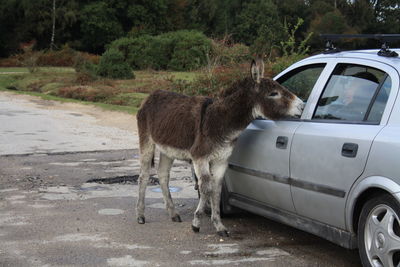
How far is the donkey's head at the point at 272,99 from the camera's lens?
5.96 metres

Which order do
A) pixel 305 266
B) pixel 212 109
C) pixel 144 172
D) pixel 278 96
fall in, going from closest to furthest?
pixel 305 266 < pixel 278 96 < pixel 212 109 < pixel 144 172

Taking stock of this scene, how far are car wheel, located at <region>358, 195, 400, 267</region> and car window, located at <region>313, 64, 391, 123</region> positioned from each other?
711 millimetres

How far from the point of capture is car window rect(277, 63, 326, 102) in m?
6.17

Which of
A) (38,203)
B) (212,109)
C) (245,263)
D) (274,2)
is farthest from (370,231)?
(274,2)

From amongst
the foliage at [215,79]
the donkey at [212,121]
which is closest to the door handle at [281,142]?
the donkey at [212,121]

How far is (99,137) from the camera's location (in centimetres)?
1579

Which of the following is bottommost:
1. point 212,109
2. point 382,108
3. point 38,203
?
point 38,203

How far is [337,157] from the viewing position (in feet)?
16.9

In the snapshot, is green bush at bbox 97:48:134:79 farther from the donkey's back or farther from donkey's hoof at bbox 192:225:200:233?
donkey's hoof at bbox 192:225:200:233

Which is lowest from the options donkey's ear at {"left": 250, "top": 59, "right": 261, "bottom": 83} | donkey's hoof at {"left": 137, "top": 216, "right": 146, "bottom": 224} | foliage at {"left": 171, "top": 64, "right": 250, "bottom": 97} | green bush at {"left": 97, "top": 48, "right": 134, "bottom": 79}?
green bush at {"left": 97, "top": 48, "right": 134, "bottom": 79}

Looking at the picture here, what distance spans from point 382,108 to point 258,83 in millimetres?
1571

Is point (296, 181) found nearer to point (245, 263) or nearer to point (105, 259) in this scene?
point (245, 263)

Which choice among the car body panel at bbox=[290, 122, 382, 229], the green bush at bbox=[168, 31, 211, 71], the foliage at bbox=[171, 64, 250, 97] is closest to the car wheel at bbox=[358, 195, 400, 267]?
the car body panel at bbox=[290, 122, 382, 229]

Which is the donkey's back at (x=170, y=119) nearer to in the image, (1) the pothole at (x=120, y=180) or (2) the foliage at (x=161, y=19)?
(1) the pothole at (x=120, y=180)
